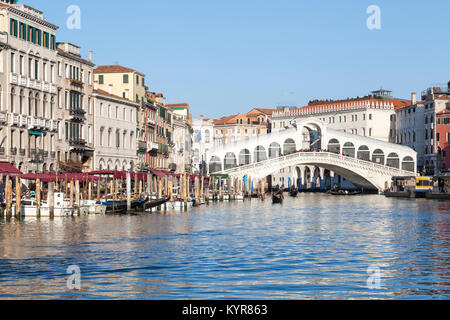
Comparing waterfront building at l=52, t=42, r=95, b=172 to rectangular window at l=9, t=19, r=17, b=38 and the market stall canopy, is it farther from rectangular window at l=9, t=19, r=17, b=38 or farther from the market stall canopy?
the market stall canopy

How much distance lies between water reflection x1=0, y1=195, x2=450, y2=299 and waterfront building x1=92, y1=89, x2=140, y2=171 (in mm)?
23008

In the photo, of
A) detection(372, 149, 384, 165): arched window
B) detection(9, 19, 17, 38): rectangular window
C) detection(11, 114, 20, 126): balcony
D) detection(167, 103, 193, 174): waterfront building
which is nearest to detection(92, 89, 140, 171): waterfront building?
detection(11, 114, 20, 126): balcony

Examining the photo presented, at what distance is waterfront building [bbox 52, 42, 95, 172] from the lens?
46281mm

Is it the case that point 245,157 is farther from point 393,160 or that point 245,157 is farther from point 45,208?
point 45,208

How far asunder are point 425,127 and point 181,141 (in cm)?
2436

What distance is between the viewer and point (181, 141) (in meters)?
80.1

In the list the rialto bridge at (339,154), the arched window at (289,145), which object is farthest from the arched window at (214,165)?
the arched window at (289,145)

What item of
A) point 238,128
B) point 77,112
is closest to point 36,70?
point 77,112

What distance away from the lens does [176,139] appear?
77.9 metres

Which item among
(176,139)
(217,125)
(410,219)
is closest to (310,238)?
(410,219)

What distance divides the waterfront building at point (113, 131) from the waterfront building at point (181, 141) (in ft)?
46.3

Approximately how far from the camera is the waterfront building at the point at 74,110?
46.3 m

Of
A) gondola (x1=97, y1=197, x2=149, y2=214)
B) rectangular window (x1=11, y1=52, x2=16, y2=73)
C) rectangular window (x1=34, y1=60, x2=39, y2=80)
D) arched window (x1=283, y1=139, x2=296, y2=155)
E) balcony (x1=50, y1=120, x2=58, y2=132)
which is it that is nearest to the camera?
gondola (x1=97, y1=197, x2=149, y2=214)
